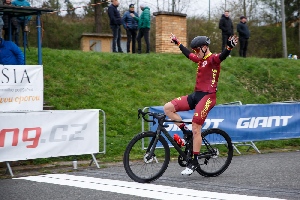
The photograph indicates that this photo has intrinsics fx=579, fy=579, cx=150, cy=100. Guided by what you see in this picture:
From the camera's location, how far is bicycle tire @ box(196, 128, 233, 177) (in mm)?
9328

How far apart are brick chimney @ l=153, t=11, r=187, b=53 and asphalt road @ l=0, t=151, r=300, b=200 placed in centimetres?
1389

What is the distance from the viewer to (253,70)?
2266 centimetres

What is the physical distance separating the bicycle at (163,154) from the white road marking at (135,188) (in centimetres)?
30

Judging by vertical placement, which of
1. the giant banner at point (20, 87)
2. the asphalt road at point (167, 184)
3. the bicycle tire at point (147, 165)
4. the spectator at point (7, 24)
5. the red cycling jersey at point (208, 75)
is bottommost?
the asphalt road at point (167, 184)

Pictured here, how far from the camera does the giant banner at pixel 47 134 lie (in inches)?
403

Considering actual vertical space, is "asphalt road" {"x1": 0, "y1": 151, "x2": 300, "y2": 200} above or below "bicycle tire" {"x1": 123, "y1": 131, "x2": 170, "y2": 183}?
below

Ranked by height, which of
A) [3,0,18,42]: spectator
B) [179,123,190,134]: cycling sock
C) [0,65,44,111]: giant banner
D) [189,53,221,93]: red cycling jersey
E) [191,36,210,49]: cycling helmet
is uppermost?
[3,0,18,42]: spectator

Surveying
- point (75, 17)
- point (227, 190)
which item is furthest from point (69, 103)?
point (75, 17)

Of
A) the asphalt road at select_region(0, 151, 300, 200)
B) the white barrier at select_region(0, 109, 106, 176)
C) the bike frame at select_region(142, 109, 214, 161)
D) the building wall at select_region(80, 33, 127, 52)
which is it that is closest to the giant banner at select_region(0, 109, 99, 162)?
the white barrier at select_region(0, 109, 106, 176)

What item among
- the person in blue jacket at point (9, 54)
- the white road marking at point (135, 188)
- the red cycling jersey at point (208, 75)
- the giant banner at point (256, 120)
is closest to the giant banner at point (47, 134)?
the white road marking at point (135, 188)

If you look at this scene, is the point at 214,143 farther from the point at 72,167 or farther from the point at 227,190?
the point at 72,167

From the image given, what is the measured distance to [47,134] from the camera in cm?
1069

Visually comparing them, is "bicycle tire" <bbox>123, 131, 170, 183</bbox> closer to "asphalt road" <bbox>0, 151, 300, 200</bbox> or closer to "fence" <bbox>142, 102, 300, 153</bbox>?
"asphalt road" <bbox>0, 151, 300, 200</bbox>

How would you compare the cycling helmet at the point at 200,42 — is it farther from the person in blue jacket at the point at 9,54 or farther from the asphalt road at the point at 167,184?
the person in blue jacket at the point at 9,54
